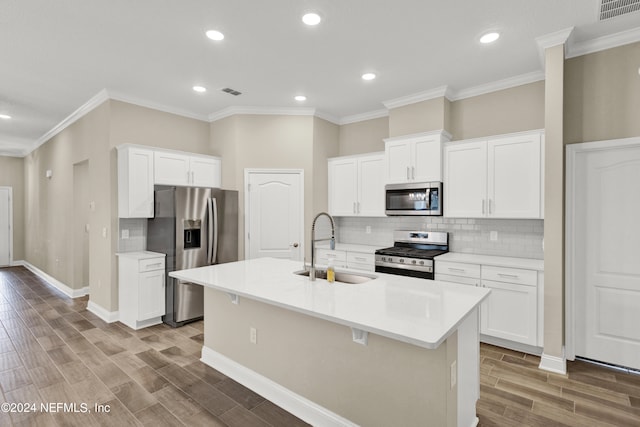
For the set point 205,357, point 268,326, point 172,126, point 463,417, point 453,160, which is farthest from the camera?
point 172,126

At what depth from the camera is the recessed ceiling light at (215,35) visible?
2.85 m

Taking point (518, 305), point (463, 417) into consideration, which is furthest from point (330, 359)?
point (518, 305)

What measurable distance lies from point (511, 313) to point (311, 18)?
329 centimetres

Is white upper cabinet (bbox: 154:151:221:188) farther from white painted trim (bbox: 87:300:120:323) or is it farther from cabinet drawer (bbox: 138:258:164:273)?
white painted trim (bbox: 87:300:120:323)

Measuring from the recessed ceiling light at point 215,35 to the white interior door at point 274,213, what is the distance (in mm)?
2163

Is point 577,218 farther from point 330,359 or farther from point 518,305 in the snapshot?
point 330,359

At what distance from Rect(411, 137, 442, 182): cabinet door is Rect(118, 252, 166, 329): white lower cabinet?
338cm

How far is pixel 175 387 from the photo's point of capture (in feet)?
8.84

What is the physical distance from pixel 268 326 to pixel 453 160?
284cm

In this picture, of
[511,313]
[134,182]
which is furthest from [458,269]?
[134,182]

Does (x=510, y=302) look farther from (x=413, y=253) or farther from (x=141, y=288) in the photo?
(x=141, y=288)

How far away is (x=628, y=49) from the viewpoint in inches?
114

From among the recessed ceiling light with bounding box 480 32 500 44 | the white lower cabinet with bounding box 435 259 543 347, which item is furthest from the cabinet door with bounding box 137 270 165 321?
the recessed ceiling light with bounding box 480 32 500 44

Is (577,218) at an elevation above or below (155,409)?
above
